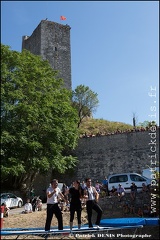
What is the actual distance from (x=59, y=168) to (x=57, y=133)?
109 inches

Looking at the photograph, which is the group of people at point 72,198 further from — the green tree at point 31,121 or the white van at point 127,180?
the green tree at point 31,121

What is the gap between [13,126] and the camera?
24.9 m

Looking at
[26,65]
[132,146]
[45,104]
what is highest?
[26,65]

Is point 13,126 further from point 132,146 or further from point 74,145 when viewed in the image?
point 132,146

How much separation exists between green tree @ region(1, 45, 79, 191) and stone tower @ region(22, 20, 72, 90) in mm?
11656

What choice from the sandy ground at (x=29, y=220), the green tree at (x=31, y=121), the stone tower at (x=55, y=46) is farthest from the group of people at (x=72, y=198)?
the stone tower at (x=55, y=46)

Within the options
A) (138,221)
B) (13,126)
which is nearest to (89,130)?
(13,126)

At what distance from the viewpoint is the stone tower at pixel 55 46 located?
136 feet

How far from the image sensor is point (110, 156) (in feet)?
99.2

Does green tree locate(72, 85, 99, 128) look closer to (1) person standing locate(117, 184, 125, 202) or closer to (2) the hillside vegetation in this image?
(2) the hillside vegetation

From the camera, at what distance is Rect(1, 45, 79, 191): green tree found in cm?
2456

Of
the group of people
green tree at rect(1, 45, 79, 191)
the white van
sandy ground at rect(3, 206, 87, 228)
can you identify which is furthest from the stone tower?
the group of people

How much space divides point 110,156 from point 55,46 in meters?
18.1

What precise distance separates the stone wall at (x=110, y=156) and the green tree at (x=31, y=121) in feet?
5.25
